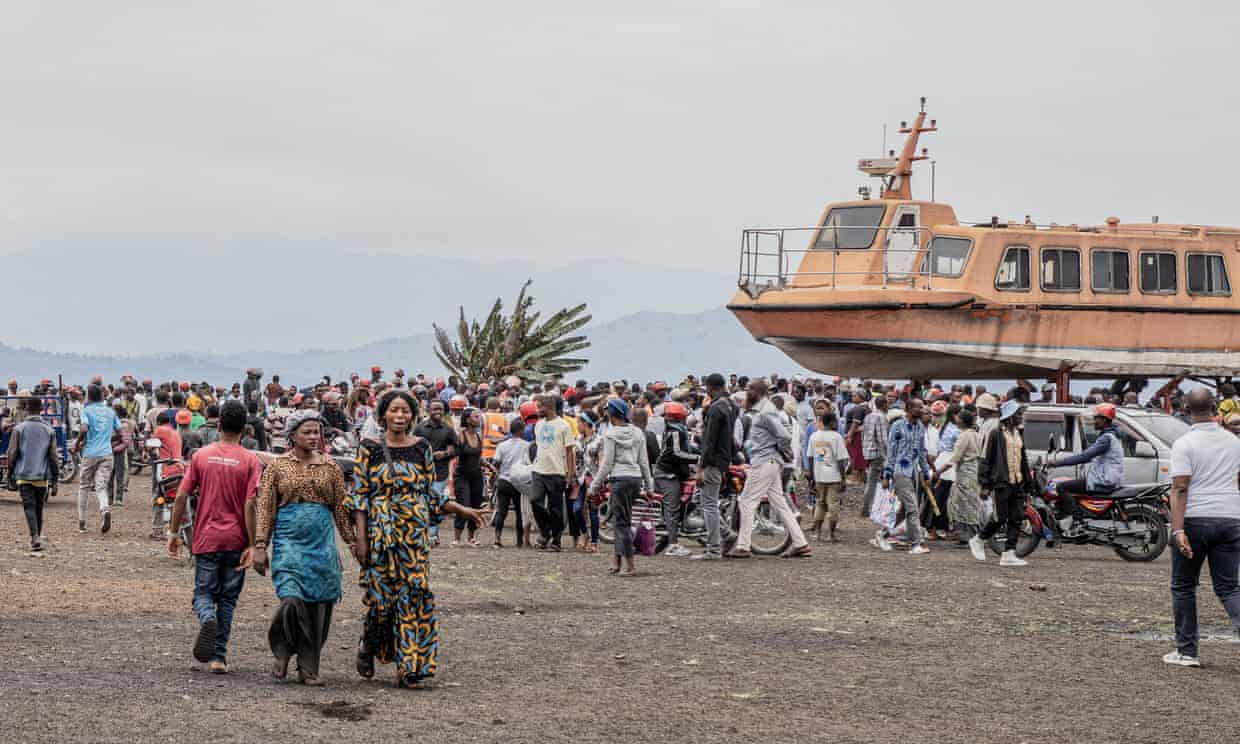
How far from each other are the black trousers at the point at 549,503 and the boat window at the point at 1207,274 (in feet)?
51.5

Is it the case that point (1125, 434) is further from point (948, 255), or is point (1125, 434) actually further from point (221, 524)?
point (221, 524)

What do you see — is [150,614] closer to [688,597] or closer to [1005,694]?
[688,597]

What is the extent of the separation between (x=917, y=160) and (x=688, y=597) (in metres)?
17.8

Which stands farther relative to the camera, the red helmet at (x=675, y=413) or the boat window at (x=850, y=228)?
the boat window at (x=850, y=228)

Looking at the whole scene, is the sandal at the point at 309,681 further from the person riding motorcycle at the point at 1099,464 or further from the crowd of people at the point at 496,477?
the person riding motorcycle at the point at 1099,464

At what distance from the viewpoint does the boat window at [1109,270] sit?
2819cm

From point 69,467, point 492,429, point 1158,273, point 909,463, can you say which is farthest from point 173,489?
point 1158,273

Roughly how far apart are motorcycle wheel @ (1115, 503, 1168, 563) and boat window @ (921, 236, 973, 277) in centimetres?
981

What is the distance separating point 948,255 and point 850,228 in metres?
1.65

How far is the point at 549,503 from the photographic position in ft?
58.3

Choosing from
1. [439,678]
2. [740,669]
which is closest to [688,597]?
[740,669]

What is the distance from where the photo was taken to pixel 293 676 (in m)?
9.71

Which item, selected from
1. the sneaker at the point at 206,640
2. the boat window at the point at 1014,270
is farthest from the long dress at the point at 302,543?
the boat window at the point at 1014,270

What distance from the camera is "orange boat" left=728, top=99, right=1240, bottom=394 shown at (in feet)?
86.7
